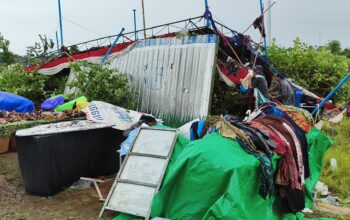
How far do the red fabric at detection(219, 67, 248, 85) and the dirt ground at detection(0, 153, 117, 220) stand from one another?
3945 mm

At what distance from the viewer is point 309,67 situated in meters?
13.1

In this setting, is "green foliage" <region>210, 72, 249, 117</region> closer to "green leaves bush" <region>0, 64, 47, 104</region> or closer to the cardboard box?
the cardboard box

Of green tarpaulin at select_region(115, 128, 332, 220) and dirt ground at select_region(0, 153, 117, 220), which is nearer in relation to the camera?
green tarpaulin at select_region(115, 128, 332, 220)

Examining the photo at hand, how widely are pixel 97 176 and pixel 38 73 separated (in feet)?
22.7

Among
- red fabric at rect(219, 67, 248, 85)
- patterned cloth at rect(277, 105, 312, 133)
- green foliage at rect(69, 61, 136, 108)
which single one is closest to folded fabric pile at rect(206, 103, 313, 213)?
patterned cloth at rect(277, 105, 312, 133)

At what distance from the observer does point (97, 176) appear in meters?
6.53

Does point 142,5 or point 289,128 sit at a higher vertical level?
point 142,5

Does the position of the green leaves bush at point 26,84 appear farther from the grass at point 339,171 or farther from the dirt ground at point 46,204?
the grass at point 339,171

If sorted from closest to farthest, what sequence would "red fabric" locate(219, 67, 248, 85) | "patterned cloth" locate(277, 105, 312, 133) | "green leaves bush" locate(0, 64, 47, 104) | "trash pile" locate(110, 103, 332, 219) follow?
"trash pile" locate(110, 103, 332, 219)
"patterned cloth" locate(277, 105, 312, 133)
"red fabric" locate(219, 67, 248, 85)
"green leaves bush" locate(0, 64, 47, 104)

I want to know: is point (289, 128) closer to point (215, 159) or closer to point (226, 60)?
point (215, 159)

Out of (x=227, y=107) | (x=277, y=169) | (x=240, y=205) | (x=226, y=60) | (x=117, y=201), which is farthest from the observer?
(x=227, y=107)

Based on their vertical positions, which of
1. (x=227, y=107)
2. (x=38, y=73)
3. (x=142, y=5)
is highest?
(x=142, y=5)

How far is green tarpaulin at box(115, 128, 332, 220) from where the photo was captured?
3613mm

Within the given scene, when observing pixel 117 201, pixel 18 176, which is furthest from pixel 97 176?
pixel 117 201
